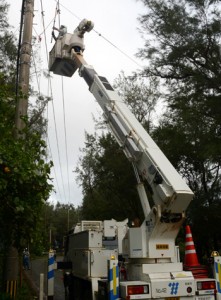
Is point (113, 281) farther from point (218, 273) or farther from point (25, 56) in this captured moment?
point (25, 56)

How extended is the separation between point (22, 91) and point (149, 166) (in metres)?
3.83

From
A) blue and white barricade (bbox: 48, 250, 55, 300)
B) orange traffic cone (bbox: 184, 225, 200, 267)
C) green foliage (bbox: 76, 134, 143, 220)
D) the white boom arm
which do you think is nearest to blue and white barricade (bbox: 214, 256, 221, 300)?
orange traffic cone (bbox: 184, 225, 200, 267)

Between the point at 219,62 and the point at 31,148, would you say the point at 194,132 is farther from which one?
the point at 31,148

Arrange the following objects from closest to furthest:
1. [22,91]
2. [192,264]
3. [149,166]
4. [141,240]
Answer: [141,240] < [149,166] < [192,264] < [22,91]

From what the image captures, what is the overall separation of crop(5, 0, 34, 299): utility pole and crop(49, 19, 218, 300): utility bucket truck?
1.55 meters

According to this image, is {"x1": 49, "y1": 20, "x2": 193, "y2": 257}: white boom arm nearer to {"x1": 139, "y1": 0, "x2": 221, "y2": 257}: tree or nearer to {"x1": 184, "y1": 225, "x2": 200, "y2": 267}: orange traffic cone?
{"x1": 184, "y1": 225, "x2": 200, "y2": 267}: orange traffic cone

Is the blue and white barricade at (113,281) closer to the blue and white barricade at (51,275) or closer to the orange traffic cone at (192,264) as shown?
the orange traffic cone at (192,264)

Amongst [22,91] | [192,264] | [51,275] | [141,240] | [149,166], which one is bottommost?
[51,275]

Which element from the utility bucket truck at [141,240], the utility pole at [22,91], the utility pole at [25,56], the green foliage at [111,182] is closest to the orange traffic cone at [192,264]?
the utility bucket truck at [141,240]

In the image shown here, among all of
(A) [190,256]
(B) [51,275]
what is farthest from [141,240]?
(B) [51,275]

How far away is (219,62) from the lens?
1616 cm

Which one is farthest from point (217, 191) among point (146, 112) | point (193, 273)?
point (193, 273)

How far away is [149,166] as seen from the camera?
7.34m

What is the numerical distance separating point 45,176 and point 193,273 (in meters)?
3.50
